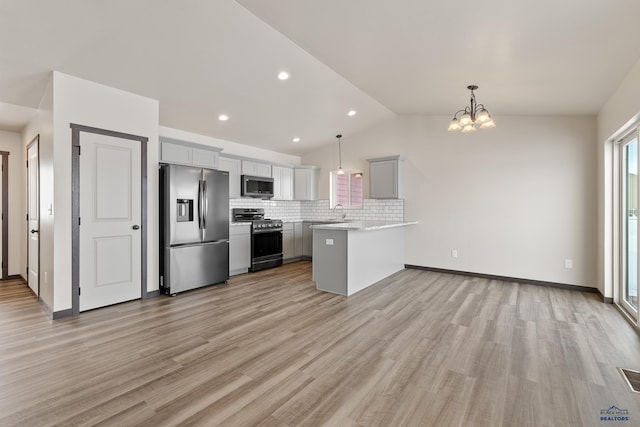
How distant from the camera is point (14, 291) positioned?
4.55 meters

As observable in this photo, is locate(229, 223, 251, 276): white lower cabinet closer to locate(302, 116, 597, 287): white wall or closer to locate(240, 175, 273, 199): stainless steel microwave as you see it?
locate(240, 175, 273, 199): stainless steel microwave

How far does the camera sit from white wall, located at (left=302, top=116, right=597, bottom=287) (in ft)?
15.1

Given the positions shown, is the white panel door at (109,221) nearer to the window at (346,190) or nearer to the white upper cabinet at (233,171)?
the white upper cabinet at (233,171)

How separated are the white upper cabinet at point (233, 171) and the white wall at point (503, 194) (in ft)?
9.45

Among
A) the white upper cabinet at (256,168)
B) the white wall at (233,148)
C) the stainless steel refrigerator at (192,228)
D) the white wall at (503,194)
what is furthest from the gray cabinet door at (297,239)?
the white wall at (503,194)

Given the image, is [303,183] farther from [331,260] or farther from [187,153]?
[331,260]

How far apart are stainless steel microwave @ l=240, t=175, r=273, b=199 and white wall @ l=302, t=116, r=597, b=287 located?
240cm

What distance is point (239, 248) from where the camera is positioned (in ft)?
18.2

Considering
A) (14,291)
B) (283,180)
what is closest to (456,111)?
(283,180)

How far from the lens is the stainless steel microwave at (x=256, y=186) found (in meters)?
5.95

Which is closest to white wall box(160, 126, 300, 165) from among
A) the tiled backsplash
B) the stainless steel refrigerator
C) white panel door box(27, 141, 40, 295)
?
Result: the tiled backsplash

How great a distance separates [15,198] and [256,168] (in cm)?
415

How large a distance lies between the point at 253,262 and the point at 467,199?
4.10 meters

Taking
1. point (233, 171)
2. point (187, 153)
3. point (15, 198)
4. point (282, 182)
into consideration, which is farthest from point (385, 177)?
point (15, 198)
